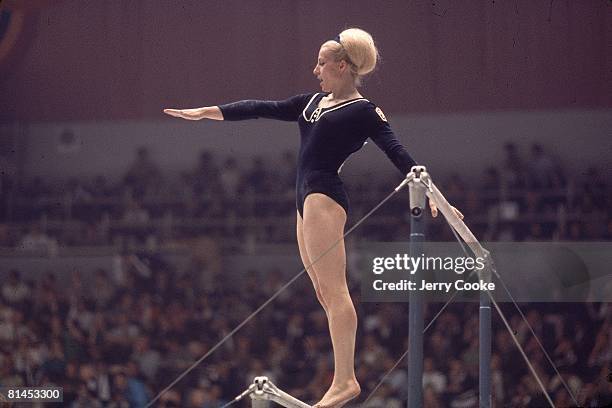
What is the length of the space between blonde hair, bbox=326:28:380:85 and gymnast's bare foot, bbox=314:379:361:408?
1144mm

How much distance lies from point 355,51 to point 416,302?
1.03 m

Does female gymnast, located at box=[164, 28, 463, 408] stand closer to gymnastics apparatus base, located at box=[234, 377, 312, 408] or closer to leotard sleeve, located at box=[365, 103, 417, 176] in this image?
leotard sleeve, located at box=[365, 103, 417, 176]

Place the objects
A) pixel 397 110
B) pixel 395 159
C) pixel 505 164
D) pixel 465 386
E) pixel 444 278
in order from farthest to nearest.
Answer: pixel 505 164, pixel 397 110, pixel 465 386, pixel 444 278, pixel 395 159

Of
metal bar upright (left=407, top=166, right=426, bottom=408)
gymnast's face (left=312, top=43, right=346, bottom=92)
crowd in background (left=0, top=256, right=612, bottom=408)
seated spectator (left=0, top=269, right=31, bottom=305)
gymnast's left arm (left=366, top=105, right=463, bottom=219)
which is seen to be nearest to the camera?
metal bar upright (left=407, top=166, right=426, bottom=408)

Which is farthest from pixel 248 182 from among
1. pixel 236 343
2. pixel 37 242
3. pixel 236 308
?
pixel 37 242

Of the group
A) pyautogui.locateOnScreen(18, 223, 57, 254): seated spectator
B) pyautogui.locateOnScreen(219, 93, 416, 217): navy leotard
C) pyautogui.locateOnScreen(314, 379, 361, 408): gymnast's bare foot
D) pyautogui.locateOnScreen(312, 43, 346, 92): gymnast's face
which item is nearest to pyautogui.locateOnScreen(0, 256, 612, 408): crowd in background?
pyautogui.locateOnScreen(18, 223, 57, 254): seated spectator

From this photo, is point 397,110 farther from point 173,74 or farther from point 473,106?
point 173,74

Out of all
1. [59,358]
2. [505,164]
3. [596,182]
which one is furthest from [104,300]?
[596,182]

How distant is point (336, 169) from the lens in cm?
372

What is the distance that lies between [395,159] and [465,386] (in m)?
3.48

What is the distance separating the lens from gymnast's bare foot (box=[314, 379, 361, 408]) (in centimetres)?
364

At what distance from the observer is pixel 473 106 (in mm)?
6984

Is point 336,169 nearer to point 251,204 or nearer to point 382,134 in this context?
point 382,134

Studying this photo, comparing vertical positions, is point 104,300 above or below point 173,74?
below
